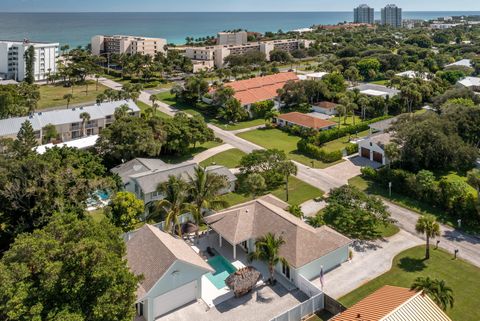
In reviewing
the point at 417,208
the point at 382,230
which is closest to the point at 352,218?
the point at 382,230

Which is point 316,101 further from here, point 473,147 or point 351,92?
point 473,147

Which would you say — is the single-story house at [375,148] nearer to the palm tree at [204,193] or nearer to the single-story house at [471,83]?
the palm tree at [204,193]

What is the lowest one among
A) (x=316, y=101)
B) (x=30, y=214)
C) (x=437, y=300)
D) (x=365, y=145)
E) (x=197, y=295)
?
(x=197, y=295)

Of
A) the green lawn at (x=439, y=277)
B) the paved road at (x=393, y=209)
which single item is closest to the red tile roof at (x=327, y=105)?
the paved road at (x=393, y=209)

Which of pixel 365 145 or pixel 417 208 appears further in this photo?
pixel 365 145

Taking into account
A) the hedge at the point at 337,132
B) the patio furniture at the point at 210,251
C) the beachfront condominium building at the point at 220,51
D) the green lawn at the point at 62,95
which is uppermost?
the beachfront condominium building at the point at 220,51

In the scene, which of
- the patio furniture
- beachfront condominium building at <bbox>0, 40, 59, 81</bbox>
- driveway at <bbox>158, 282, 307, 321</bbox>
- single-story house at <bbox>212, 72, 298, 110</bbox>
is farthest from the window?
beachfront condominium building at <bbox>0, 40, 59, 81</bbox>

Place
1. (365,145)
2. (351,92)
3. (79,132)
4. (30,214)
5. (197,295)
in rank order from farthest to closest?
(351,92) < (79,132) < (365,145) < (30,214) < (197,295)
